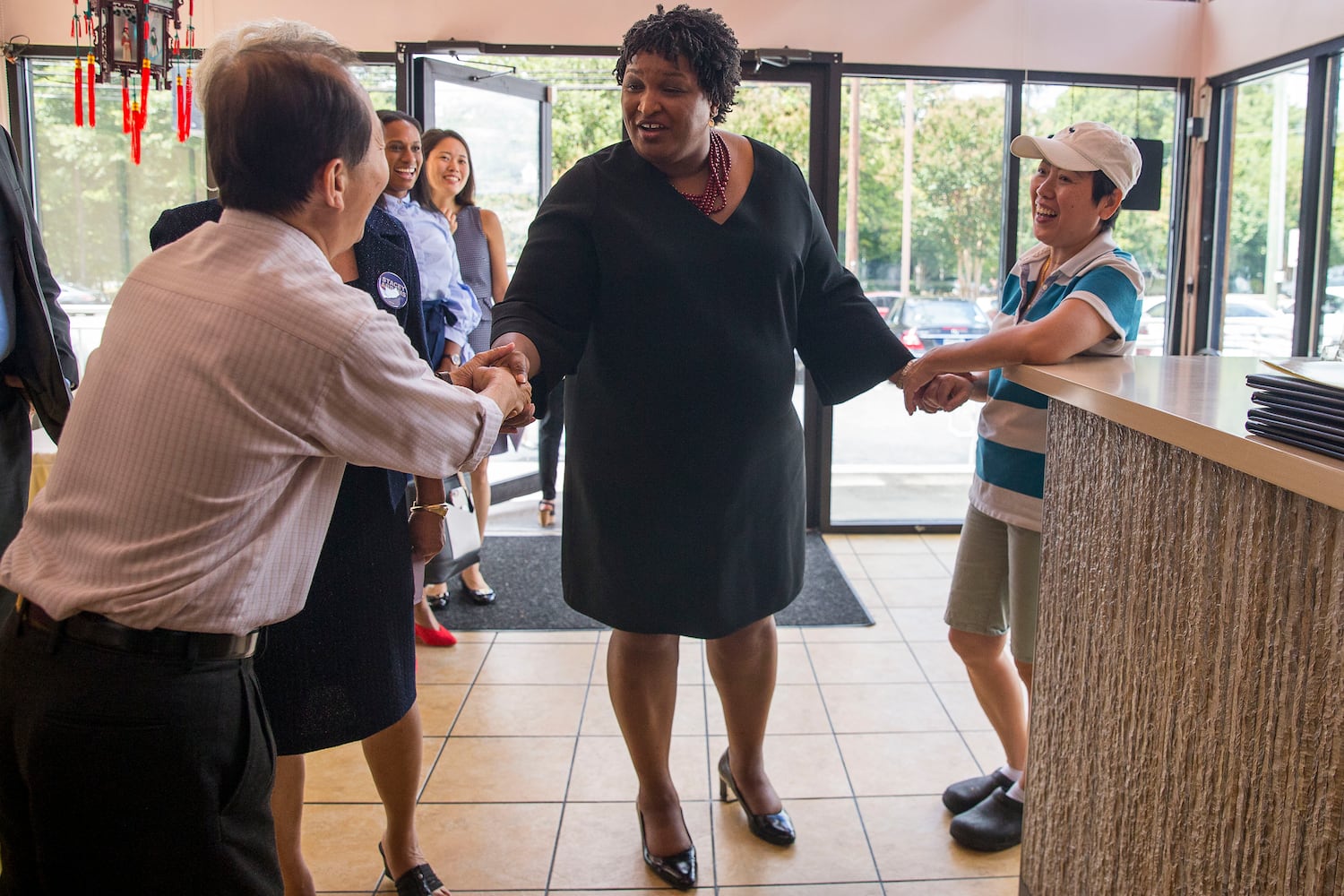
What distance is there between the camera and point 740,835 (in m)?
2.16

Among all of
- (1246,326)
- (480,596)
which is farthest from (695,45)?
(1246,326)

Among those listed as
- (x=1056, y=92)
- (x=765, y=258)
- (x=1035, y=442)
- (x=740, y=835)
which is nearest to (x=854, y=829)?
(x=740, y=835)

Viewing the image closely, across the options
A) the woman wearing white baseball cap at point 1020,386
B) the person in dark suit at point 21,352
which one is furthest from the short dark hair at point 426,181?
the woman wearing white baseball cap at point 1020,386

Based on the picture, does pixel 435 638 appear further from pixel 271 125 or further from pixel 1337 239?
pixel 1337 239

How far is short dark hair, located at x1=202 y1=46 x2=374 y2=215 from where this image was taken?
1.09 m

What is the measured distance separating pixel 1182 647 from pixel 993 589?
0.89 metres

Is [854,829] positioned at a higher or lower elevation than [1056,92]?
lower

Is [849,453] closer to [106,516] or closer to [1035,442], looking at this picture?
[1035,442]

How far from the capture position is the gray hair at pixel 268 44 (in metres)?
1.16

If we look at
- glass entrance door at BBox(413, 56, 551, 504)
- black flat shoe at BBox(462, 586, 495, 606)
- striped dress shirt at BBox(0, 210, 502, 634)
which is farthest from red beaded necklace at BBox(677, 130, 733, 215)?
glass entrance door at BBox(413, 56, 551, 504)

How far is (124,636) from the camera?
105cm

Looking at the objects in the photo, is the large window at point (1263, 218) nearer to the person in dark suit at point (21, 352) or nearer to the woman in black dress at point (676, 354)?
the woman in black dress at point (676, 354)

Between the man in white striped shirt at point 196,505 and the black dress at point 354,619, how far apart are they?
0.39m

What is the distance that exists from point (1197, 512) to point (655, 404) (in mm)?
915
